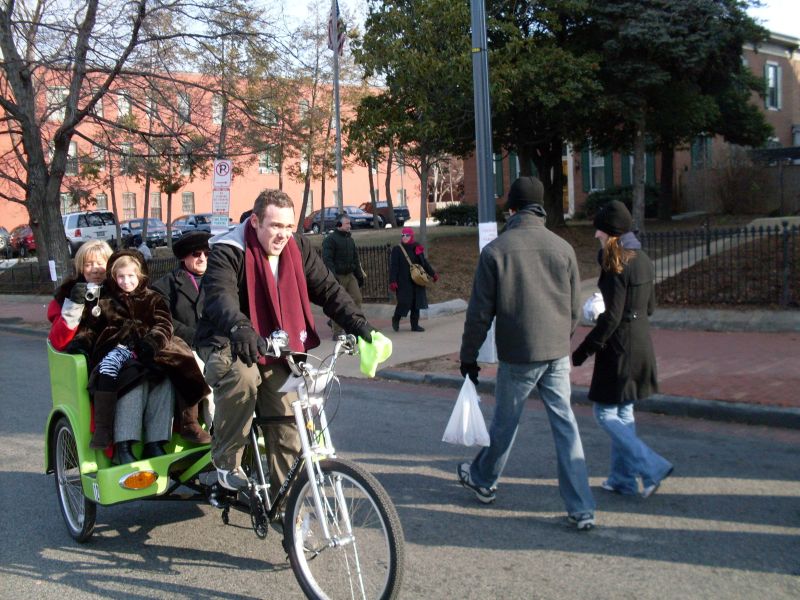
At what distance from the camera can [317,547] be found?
3803 mm

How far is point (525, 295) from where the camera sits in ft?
15.6

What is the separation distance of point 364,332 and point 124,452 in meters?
1.71

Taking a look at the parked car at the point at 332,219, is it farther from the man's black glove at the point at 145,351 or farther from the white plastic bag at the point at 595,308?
the man's black glove at the point at 145,351

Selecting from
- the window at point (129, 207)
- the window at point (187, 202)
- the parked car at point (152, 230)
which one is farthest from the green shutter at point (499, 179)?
the window at point (129, 207)

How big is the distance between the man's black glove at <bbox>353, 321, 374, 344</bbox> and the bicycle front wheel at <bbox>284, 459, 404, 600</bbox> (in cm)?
61

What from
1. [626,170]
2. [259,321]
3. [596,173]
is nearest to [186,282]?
[259,321]

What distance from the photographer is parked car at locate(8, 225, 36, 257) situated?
1582 inches

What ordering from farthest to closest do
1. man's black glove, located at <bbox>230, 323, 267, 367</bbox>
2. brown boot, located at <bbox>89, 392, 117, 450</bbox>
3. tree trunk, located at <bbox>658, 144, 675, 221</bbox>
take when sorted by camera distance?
tree trunk, located at <bbox>658, 144, 675, 221</bbox> < brown boot, located at <bbox>89, 392, 117, 450</bbox> < man's black glove, located at <bbox>230, 323, 267, 367</bbox>

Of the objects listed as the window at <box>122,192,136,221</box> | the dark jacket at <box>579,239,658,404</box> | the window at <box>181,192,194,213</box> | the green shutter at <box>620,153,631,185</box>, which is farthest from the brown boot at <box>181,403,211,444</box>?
the window at <box>181,192,194,213</box>

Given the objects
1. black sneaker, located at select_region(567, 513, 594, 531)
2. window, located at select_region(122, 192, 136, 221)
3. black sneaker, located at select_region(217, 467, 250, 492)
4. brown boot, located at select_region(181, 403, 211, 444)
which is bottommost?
black sneaker, located at select_region(567, 513, 594, 531)

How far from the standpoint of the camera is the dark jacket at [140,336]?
15.8 feet

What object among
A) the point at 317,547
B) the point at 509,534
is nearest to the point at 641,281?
the point at 509,534

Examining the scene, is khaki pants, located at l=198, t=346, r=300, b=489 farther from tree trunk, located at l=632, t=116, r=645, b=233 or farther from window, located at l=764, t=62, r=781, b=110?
window, located at l=764, t=62, r=781, b=110

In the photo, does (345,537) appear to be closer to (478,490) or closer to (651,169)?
(478,490)
